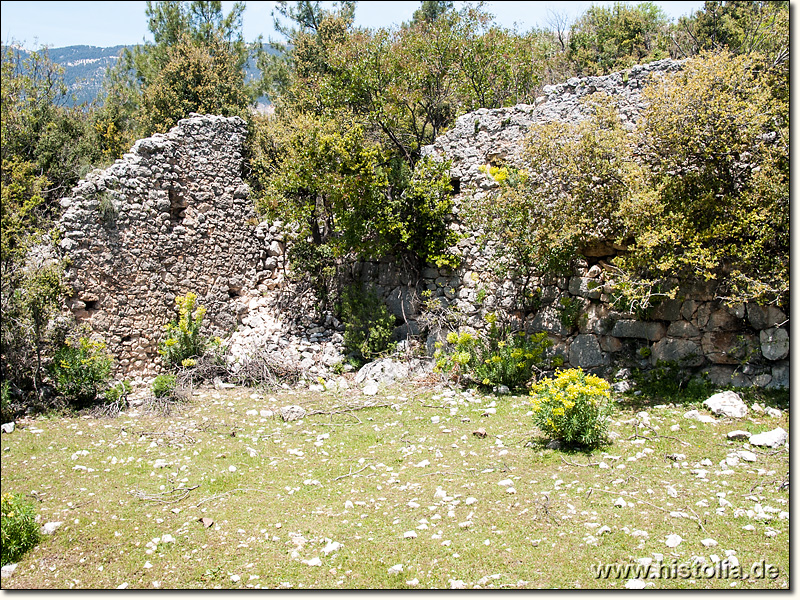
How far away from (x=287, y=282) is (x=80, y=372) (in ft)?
15.1

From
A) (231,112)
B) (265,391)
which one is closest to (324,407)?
(265,391)

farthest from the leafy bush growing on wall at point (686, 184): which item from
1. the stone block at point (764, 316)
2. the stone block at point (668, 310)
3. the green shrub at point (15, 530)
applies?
the green shrub at point (15, 530)

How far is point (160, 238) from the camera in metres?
11.6

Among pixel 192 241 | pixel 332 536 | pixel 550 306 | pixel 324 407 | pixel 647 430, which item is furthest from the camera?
pixel 192 241

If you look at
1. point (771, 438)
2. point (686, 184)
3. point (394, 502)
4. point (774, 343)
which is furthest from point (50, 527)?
point (774, 343)

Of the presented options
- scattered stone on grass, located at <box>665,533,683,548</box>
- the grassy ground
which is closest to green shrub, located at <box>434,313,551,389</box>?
the grassy ground

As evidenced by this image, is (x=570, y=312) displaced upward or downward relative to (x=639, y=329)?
upward

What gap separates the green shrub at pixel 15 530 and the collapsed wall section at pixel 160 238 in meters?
5.80

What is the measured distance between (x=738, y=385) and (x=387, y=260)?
264 inches

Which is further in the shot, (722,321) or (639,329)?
(639,329)

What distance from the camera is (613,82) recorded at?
9281mm

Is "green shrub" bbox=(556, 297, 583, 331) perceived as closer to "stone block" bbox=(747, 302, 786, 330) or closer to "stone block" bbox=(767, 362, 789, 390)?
"stone block" bbox=(747, 302, 786, 330)

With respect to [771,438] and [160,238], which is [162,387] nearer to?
[160,238]

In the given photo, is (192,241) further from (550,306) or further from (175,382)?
(550,306)
